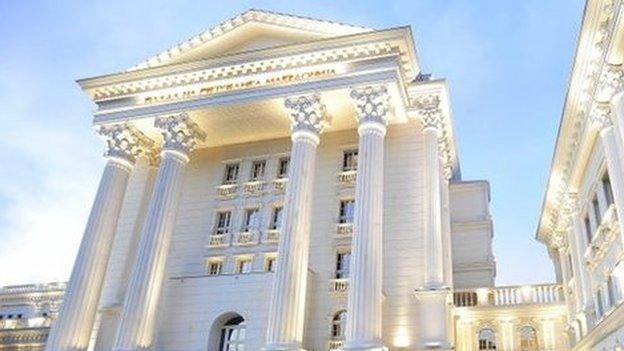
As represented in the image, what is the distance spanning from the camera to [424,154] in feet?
94.6

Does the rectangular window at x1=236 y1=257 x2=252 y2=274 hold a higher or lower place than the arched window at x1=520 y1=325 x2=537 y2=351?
higher

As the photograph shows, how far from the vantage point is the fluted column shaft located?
25469 millimetres

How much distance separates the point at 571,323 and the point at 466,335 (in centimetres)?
468

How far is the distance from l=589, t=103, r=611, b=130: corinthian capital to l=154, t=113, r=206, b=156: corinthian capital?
19.0 m

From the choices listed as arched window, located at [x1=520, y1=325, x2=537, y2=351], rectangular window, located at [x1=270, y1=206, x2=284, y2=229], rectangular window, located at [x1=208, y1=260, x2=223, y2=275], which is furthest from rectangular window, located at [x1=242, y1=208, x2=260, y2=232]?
arched window, located at [x1=520, y1=325, x2=537, y2=351]

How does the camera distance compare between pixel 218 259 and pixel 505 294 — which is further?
pixel 218 259

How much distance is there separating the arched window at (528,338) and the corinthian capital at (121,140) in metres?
21.5

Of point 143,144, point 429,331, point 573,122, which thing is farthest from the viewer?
point 143,144

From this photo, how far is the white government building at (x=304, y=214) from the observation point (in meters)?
23.5

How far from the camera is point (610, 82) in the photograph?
17875 millimetres

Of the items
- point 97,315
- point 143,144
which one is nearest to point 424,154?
point 143,144

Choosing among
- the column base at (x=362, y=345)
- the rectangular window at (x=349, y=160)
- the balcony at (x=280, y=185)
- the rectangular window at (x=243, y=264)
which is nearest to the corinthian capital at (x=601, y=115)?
the column base at (x=362, y=345)

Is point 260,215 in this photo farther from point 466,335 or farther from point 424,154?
point 466,335

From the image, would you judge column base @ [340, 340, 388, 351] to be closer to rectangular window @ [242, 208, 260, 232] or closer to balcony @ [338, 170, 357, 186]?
balcony @ [338, 170, 357, 186]
